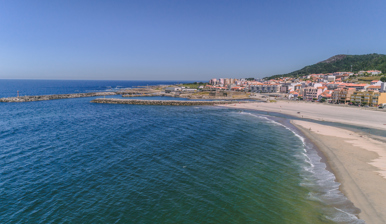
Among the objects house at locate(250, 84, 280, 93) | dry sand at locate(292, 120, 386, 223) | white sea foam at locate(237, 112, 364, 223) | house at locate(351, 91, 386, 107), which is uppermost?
house at locate(250, 84, 280, 93)

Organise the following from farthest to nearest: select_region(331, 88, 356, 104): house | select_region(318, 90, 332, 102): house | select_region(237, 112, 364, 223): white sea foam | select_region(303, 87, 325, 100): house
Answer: select_region(303, 87, 325, 100): house
select_region(318, 90, 332, 102): house
select_region(331, 88, 356, 104): house
select_region(237, 112, 364, 223): white sea foam

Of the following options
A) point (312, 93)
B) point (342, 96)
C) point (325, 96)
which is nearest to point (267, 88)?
point (312, 93)

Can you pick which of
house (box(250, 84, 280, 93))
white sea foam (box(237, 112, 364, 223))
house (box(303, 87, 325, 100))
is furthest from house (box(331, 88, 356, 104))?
white sea foam (box(237, 112, 364, 223))

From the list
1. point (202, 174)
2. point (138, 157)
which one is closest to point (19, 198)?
point (138, 157)

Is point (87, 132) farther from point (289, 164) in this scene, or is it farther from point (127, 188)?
point (289, 164)

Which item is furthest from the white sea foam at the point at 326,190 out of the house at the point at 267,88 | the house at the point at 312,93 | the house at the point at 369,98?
the house at the point at 267,88

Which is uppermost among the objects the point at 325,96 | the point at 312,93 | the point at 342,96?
the point at 312,93

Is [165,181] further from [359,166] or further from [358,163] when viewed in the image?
[358,163]

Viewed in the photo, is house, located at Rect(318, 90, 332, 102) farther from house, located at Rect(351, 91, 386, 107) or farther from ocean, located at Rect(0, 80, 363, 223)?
ocean, located at Rect(0, 80, 363, 223)
